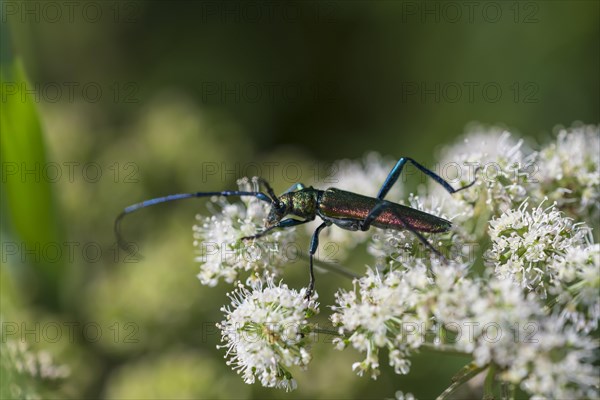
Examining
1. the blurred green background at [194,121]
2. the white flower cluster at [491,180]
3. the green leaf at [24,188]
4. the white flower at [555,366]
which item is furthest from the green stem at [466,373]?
the green leaf at [24,188]

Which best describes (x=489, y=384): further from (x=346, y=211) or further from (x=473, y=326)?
(x=346, y=211)

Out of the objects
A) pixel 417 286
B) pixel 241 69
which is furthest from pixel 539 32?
pixel 417 286

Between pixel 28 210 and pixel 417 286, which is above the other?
pixel 28 210

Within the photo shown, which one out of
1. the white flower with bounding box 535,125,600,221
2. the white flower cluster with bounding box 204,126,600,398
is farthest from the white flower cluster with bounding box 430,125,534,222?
the white flower with bounding box 535,125,600,221

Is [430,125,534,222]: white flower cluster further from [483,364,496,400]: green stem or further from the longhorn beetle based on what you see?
[483,364,496,400]: green stem

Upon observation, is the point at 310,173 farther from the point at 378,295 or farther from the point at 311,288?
the point at 378,295

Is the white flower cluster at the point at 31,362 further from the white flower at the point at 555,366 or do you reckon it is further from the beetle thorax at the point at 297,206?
the white flower at the point at 555,366

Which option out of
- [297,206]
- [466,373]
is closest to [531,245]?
[466,373]
